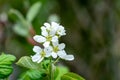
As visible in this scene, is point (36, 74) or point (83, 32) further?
point (83, 32)

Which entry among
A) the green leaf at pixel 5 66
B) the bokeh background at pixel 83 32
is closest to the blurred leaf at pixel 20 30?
the bokeh background at pixel 83 32

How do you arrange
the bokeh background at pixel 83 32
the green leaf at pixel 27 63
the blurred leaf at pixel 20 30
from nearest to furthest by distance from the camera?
the green leaf at pixel 27 63, the blurred leaf at pixel 20 30, the bokeh background at pixel 83 32

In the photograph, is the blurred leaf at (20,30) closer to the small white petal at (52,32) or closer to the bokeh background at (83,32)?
the bokeh background at (83,32)

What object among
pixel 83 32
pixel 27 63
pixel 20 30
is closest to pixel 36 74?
pixel 27 63

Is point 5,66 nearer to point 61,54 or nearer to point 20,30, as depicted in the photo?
point 61,54

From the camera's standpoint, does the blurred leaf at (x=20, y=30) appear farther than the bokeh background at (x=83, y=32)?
No

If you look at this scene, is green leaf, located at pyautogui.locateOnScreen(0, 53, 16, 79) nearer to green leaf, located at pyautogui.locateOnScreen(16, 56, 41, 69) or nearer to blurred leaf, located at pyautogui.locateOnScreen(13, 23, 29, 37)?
green leaf, located at pyautogui.locateOnScreen(16, 56, 41, 69)
